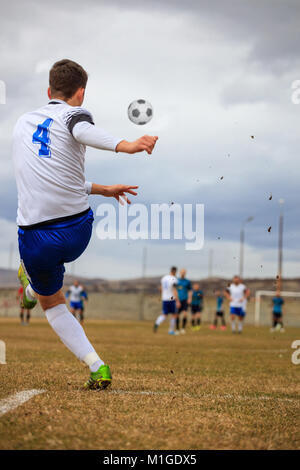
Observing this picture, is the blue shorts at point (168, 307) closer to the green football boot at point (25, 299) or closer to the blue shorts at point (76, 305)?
the blue shorts at point (76, 305)

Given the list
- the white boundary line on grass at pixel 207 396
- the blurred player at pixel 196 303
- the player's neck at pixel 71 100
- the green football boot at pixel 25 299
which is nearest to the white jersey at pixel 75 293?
the blurred player at pixel 196 303

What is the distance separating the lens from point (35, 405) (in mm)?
3662

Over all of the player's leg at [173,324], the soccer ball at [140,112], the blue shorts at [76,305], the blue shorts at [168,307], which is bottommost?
the player's leg at [173,324]

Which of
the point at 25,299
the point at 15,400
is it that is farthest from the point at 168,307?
the point at 15,400

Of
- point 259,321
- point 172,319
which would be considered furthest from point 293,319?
point 172,319

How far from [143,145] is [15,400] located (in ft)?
6.22

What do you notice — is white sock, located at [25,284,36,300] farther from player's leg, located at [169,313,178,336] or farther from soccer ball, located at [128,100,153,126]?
player's leg, located at [169,313,178,336]

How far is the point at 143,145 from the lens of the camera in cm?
368

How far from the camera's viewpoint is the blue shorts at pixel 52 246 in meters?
4.03

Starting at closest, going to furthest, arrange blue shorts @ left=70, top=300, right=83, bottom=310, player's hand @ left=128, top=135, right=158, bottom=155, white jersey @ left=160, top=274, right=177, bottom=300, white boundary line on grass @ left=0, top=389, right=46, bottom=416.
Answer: white boundary line on grass @ left=0, top=389, right=46, bottom=416
player's hand @ left=128, top=135, right=158, bottom=155
white jersey @ left=160, top=274, right=177, bottom=300
blue shorts @ left=70, top=300, right=83, bottom=310

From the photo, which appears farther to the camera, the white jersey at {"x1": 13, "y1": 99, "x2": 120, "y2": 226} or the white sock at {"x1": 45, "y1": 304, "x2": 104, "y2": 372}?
the white sock at {"x1": 45, "y1": 304, "x2": 104, "y2": 372}

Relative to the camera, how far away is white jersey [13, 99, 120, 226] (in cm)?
403

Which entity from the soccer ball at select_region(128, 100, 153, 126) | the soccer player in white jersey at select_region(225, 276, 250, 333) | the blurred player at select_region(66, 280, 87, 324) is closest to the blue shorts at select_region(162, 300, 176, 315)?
the soccer player in white jersey at select_region(225, 276, 250, 333)
